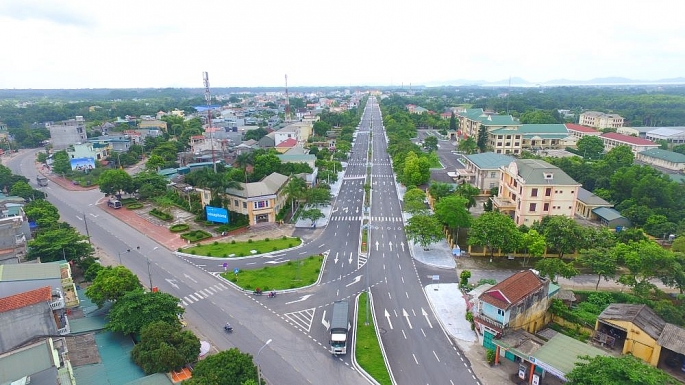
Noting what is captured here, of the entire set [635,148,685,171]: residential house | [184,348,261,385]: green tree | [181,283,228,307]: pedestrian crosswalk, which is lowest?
[181,283,228,307]: pedestrian crosswalk

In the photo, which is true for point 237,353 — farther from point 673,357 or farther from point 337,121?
point 337,121

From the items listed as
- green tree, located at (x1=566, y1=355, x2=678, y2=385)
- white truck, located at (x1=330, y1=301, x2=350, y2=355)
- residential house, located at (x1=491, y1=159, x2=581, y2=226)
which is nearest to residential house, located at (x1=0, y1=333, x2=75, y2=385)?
white truck, located at (x1=330, y1=301, x2=350, y2=355)

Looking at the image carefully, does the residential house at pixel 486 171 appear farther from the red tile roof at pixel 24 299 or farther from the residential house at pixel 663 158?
the red tile roof at pixel 24 299

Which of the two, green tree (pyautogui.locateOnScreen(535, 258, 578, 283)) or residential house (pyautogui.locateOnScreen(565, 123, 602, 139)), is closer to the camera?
green tree (pyautogui.locateOnScreen(535, 258, 578, 283))

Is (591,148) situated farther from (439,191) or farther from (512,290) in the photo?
(512,290)

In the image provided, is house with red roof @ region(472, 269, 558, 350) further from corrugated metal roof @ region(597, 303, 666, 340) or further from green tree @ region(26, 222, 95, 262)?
green tree @ region(26, 222, 95, 262)

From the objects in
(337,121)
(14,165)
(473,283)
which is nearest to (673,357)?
(473,283)
